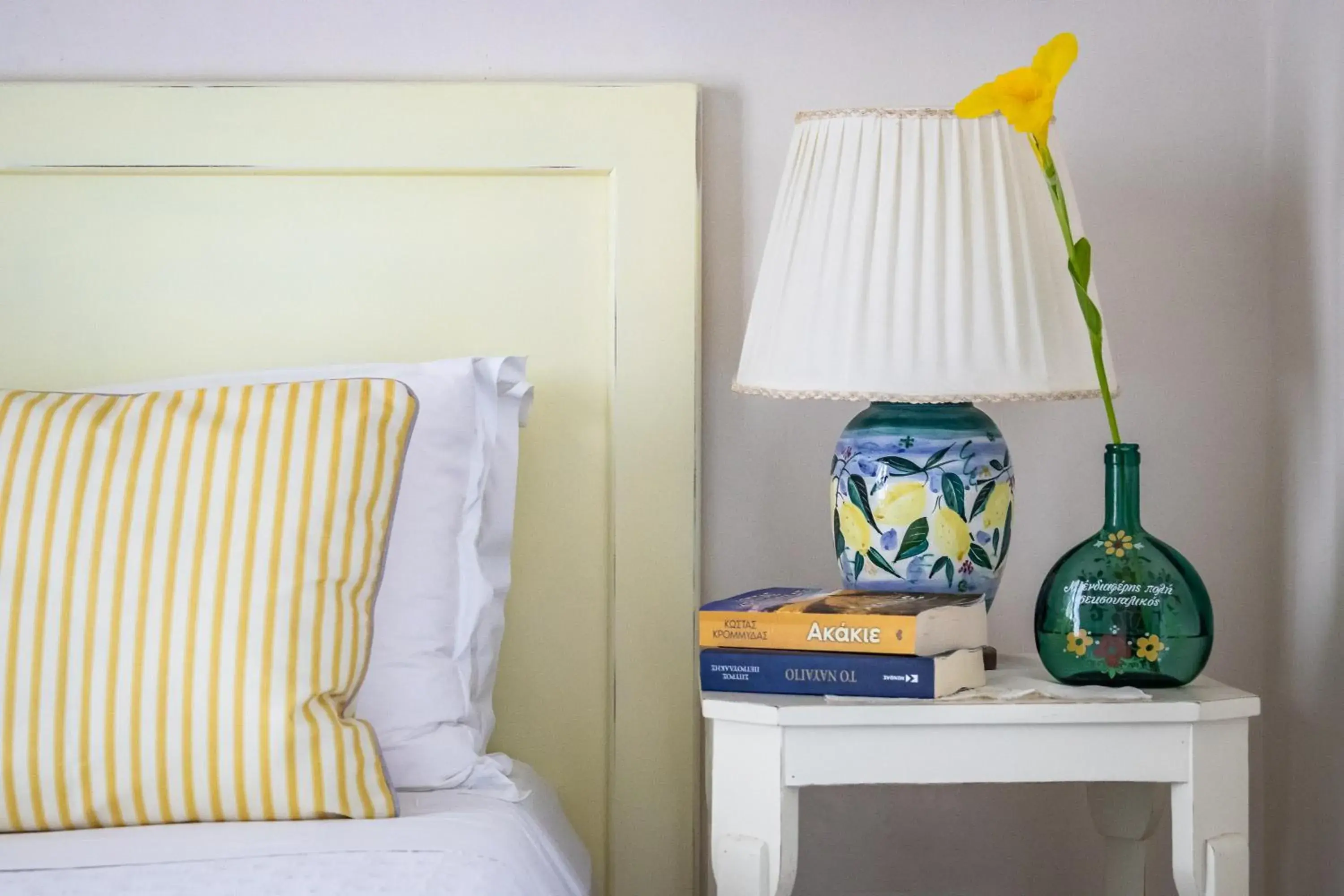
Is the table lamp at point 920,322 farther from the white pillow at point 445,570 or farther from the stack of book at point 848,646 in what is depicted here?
the white pillow at point 445,570

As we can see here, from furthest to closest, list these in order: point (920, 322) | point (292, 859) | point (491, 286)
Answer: point (491, 286) < point (920, 322) < point (292, 859)

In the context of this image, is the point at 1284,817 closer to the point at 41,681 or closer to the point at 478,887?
the point at 478,887

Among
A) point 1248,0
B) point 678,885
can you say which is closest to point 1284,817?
point 678,885

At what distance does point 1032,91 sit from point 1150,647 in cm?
50

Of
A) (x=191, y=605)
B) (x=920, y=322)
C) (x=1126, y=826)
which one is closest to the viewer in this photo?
(x=191, y=605)

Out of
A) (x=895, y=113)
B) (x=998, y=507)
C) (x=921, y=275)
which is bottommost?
(x=998, y=507)

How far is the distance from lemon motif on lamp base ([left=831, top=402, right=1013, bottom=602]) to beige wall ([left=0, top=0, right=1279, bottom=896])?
0.29 metres

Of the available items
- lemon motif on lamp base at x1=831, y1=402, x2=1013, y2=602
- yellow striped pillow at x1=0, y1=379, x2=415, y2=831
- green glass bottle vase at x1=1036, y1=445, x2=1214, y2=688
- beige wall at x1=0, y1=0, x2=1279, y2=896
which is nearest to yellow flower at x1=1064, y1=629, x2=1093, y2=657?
green glass bottle vase at x1=1036, y1=445, x2=1214, y2=688

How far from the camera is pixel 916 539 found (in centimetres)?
114

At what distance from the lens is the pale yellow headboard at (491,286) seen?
1.39 meters

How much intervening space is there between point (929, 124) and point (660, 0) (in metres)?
0.46

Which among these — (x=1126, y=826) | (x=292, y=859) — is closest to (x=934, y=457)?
(x=1126, y=826)

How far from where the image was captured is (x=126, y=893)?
832 millimetres

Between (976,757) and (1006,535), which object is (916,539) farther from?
(976,757)
